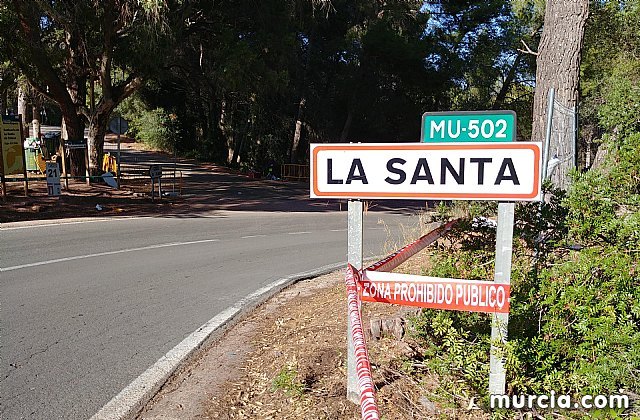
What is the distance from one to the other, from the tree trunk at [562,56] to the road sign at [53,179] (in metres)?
14.4

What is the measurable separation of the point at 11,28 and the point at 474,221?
16640 mm

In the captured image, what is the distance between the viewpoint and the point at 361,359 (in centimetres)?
241

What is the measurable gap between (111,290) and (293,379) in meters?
3.95

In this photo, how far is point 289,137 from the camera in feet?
114

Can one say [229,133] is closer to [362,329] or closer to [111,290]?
[111,290]

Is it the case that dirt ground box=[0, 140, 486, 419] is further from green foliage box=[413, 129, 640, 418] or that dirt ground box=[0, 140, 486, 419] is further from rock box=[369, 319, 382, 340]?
green foliage box=[413, 129, 640, 418]

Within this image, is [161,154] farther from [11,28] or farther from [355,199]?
[355,199]

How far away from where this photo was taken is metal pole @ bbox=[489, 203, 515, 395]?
3258 millimetres

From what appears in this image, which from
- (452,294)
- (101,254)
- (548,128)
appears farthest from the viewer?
(101,254)

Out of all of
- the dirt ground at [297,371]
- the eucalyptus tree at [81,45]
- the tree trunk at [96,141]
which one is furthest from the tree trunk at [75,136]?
the dirt ground at [297,371]

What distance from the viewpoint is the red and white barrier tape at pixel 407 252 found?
11.7 feet

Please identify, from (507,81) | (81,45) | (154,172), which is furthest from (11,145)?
(507,81)

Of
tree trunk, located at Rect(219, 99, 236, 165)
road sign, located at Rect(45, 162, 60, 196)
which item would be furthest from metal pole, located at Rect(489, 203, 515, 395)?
tree trunk, located at Rect(219, 99, 236, 165)
